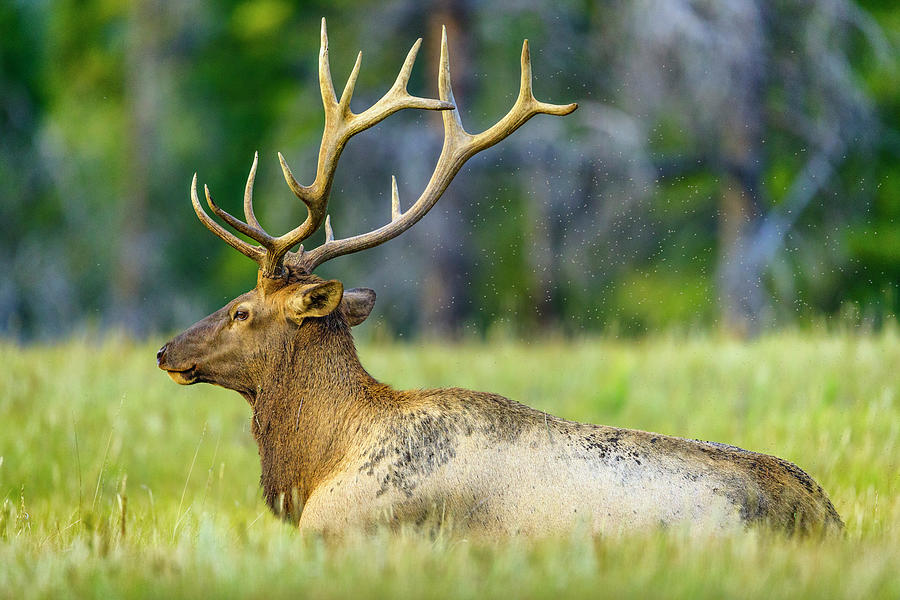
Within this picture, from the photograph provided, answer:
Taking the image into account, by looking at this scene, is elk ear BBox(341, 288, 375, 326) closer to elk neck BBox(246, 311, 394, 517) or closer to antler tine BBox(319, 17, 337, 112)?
elk neck BBox(246, 311, 394, 517)

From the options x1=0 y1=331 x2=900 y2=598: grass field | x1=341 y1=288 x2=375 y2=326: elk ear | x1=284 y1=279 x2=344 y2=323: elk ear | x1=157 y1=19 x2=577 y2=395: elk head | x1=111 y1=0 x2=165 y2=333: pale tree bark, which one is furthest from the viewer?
x1=111 y1=0 x2=165 y2=333: pale tree bark

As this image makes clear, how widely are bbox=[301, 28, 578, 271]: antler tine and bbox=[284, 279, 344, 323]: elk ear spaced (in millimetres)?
310

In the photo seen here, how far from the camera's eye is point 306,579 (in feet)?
11.0

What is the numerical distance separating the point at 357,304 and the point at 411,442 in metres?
1.09

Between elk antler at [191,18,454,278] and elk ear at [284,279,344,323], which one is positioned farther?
elk antler at [191,18,454,278]

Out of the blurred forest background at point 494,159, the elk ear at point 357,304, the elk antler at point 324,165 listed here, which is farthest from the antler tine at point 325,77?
the blurred forest background at point 494,159

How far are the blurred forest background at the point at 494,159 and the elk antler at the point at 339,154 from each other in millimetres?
4349

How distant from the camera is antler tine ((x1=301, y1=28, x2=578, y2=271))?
5242 mm

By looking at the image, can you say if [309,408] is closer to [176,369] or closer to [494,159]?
[176,369]

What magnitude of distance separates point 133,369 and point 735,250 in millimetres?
7735

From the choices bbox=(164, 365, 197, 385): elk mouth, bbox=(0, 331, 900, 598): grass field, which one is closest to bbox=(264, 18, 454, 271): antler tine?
bbox=(164, 365, 197, 385): elk mouth

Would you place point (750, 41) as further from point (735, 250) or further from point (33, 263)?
point (33, 263)

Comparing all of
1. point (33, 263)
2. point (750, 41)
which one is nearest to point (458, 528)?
point (750, 41)

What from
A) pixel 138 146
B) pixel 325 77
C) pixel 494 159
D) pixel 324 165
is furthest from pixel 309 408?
pixel 138 146
